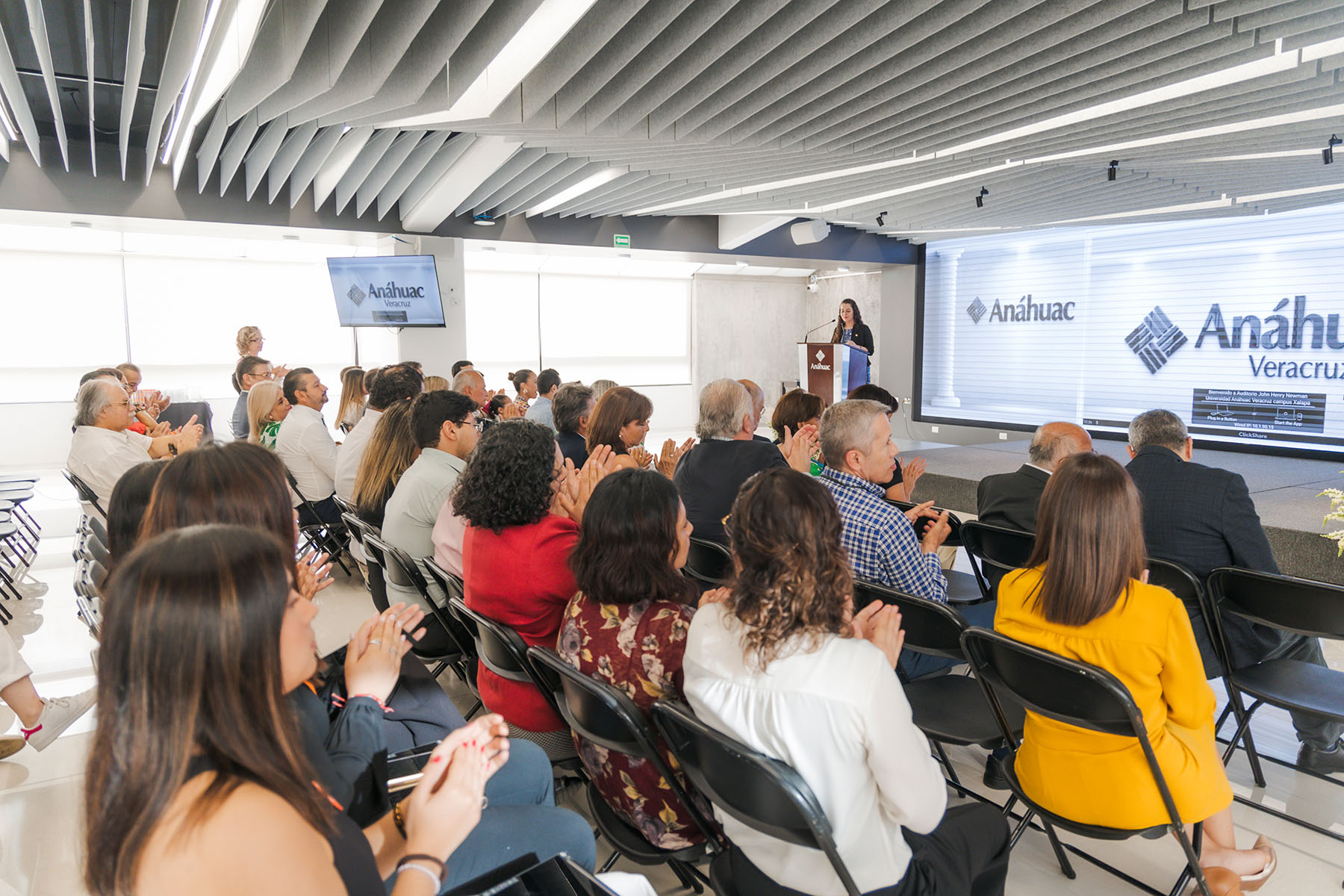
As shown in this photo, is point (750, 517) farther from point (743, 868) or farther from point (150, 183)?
point (150, 183)

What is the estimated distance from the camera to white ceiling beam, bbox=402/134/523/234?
262 inches

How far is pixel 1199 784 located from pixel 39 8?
502cm

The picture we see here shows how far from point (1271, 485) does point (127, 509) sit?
7.70 meters

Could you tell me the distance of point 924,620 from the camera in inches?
95.2

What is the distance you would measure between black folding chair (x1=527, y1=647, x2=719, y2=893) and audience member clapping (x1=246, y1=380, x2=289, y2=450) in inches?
173

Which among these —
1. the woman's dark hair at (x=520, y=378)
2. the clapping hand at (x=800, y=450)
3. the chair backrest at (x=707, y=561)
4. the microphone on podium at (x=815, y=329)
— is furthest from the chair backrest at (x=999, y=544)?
the microphone on podium at (x=815, y=329)

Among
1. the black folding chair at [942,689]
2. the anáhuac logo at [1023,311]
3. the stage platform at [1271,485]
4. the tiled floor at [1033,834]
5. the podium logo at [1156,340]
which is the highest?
the anáhuac logo at [1023,311]

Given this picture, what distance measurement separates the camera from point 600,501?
196cm

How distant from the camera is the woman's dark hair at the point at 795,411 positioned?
4512 millimetres

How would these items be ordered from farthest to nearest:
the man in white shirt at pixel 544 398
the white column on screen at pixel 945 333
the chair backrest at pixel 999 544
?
the white column on screen at pixel 945 333 < the man in white shirt at pixel 544 398 < the chair backrest at pixel 999 544

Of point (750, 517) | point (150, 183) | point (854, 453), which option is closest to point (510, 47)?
point (854, 453)

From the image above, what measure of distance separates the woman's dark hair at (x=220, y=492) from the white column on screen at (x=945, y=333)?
11387 mm

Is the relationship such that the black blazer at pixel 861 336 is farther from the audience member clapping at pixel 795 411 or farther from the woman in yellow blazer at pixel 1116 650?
the woman in yellow blazer at pixel 1116 650

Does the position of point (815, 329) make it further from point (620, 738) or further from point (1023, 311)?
point (620, 738)
